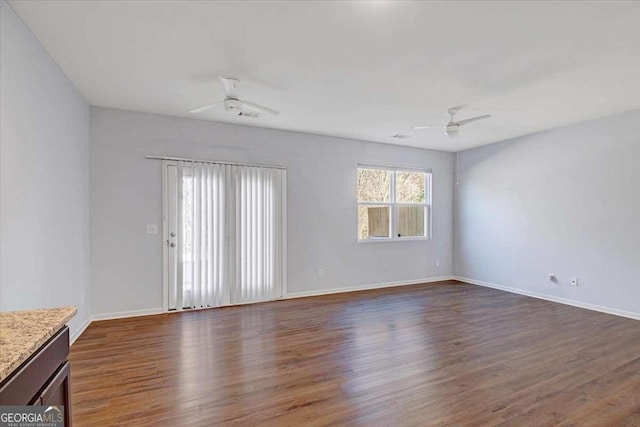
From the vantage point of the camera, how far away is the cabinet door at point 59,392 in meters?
1.14

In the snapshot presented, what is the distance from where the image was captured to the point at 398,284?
20.1 ft

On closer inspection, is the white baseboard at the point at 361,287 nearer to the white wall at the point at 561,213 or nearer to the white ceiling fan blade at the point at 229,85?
the white wall at the point at 561,213

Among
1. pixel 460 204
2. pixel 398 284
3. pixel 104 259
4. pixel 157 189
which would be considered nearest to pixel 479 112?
pixel 460 204

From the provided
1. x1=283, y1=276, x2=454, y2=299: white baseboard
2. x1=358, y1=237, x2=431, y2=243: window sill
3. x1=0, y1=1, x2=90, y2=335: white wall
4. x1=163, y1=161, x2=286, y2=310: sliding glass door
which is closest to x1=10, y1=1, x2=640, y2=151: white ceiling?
x1=0, y1=1, x2=90, y2=335: white wall

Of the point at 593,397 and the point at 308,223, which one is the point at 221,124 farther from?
the point at 593,397

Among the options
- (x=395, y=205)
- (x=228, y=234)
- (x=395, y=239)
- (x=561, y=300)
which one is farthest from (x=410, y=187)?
(x=228, y=234)

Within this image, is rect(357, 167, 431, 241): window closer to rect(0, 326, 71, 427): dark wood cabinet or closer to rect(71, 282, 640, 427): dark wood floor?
rect(71, 282, 640, 427): dark wood floor

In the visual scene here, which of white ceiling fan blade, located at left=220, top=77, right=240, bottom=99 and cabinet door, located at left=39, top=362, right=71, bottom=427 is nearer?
cabinet door, located at left=39, top=362, right=71, bottom=427

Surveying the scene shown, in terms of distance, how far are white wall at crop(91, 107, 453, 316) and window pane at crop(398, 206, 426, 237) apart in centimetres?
26

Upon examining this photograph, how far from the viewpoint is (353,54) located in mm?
2725

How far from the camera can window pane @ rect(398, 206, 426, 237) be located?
6297 millimetres

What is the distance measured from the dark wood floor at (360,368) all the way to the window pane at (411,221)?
2.09m

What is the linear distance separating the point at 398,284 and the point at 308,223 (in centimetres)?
219

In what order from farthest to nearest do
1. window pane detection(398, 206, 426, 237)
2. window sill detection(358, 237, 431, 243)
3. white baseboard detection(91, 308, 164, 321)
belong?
window pane detection(398, 206, 426, 237), window sill detection(358, 237, 431, 243), white baseboard detection(91, 308, 164, 321)
